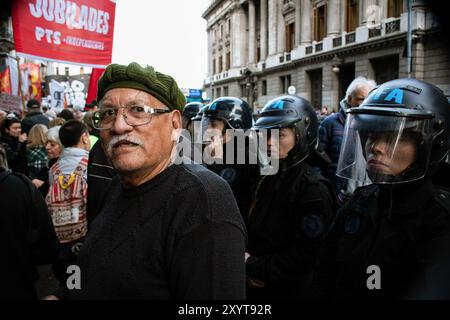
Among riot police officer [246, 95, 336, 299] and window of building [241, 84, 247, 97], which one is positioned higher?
window of building [241, 84, 247, 97]

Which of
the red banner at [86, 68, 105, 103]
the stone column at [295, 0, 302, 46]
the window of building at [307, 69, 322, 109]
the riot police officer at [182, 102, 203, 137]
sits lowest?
the riot police officer at [182, 102, 203, 137]

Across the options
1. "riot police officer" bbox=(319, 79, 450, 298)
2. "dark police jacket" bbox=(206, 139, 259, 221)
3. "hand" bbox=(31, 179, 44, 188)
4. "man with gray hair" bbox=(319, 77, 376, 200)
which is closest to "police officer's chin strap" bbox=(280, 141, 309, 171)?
"dark police jacket" bbox=(206, 139, 259, 221)

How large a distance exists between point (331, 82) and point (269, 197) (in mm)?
24667

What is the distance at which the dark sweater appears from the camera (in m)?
1.15

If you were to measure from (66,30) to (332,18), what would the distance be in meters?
23.6

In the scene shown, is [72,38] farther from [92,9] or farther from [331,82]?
[331,82]

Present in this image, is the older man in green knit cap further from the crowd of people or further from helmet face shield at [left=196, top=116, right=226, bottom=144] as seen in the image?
helmet face shield at [left=196, top=116, right=226, bottom=144]

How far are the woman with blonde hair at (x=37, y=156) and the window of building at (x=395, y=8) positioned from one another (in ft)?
61.5

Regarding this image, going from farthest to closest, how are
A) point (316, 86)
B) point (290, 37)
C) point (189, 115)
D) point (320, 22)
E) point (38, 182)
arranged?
point (290, 37) → point (316, 86) → point (320, 22) → point (189, 115) → point (38, 182)

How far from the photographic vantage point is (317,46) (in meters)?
27.4

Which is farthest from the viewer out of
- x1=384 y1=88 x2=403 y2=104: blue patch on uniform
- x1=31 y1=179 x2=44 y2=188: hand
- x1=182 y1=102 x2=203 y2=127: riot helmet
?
x1=182 y1=102 x2=203 y2=127: riot helmet

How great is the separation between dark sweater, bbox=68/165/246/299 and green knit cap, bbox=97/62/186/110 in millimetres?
303

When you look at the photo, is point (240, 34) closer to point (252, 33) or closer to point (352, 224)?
point (252, 33)

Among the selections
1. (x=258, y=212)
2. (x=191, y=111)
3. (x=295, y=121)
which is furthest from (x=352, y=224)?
(x=191, y=111)
